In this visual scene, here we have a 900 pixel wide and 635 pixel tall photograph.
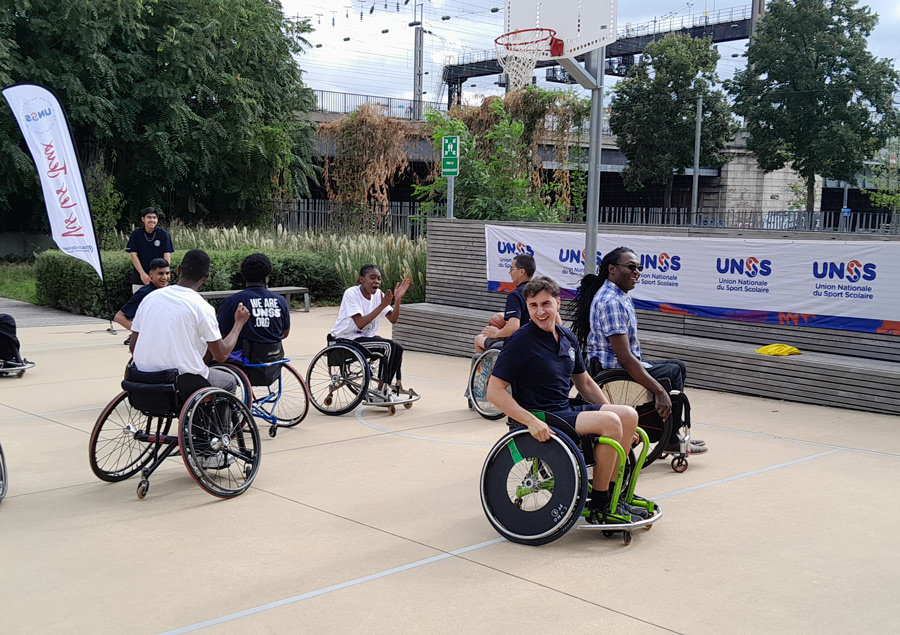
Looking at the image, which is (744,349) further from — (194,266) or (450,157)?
(194,266)

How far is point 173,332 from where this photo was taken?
5719mm

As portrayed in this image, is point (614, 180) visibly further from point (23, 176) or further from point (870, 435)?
point (870, 435)

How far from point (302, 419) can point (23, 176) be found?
751 inches

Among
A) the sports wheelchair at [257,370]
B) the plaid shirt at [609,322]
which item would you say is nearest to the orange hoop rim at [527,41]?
the plaid shirt at [609,322]

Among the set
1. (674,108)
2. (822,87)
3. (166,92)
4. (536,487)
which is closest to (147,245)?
(536,487)

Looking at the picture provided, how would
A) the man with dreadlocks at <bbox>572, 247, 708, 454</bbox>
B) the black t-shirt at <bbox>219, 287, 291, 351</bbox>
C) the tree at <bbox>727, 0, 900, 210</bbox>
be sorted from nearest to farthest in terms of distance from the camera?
the man with dreadlocks at <bbox>572, 247, 708, 454</bbox>
the black t-shirt at <bbox>219, 287, 291, 351</bbox>
the tree at <bbox>727, 0, 900, 210</bbox>

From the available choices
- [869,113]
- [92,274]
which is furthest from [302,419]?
[869,113]

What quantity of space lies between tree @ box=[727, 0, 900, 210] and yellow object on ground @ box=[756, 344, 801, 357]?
31279 millimetres

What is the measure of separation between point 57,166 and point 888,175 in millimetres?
38204

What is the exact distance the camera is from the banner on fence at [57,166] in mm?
11477

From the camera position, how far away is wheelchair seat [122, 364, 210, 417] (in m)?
5.61

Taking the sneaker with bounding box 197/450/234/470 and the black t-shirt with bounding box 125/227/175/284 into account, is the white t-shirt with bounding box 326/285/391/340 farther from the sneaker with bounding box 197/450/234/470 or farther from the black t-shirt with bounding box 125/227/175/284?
the black t-shirt with bounding box 125/227/175/284

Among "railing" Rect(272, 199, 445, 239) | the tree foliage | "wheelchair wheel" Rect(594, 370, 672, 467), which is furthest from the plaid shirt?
the tree foliage

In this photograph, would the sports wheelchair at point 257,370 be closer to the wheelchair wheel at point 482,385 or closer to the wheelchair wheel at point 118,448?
the wheelchair wheel at point 118,448
